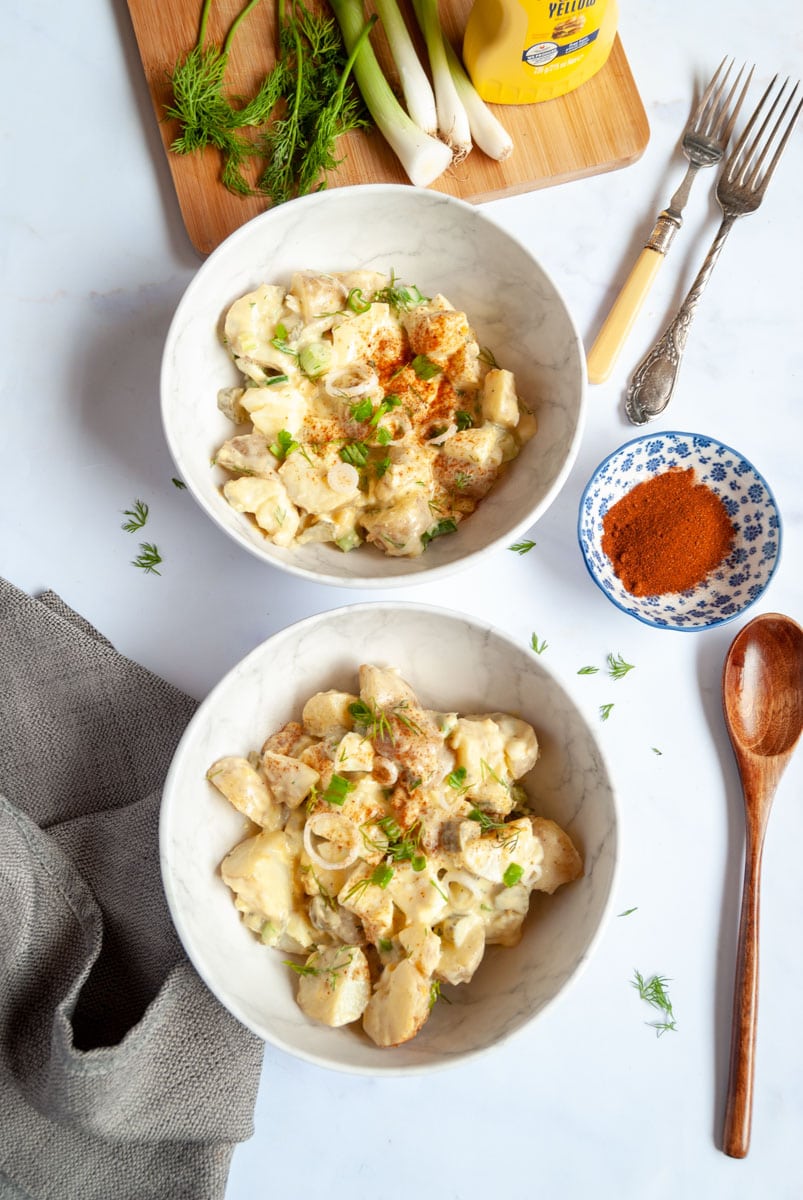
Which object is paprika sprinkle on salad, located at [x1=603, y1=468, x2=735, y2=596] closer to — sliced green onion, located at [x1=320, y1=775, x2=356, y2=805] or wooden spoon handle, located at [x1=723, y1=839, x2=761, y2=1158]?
wooden spoon handle, located at [x1=723, y1=839, x2=761, y2=1158]

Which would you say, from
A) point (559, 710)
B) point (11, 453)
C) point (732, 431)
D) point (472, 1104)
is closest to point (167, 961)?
point (472, 1104)

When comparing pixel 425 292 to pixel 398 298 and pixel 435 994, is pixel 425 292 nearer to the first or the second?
pixel 398 298

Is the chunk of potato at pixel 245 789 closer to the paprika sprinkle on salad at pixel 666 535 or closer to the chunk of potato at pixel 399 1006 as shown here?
the chunk of potato at pixel 399 1006

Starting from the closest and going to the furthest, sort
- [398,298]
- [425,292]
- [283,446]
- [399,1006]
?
[399,1006], [283,446], [398,298], [425,292]

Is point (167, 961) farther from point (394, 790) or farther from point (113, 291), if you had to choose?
point (113, 291)

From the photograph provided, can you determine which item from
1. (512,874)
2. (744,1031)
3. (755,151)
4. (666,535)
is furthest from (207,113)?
(744,1031)

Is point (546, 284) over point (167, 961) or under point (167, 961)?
over

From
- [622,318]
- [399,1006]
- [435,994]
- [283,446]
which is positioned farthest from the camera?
[622,318]

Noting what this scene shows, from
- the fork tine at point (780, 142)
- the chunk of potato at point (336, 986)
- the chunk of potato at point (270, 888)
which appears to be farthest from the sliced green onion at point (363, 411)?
the fork tine at point (780, 142)
